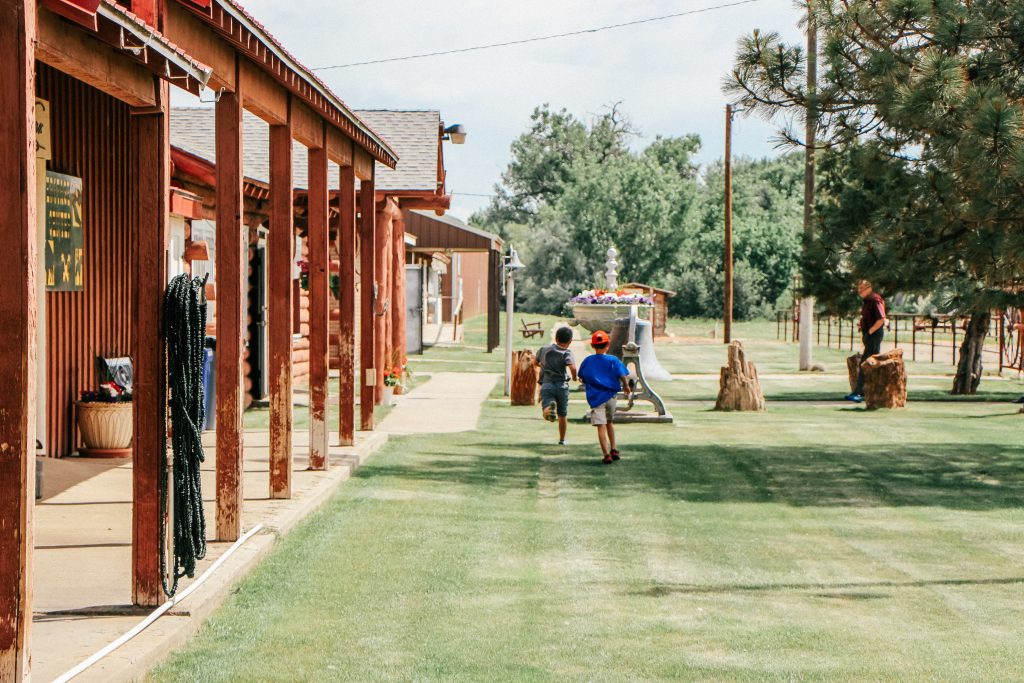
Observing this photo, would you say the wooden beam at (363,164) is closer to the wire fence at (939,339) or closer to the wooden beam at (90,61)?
the wooden beam at (90,61)

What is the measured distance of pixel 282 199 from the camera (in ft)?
29.3

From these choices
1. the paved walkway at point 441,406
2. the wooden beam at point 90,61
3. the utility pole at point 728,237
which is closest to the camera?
the wooden beam at point 90,61

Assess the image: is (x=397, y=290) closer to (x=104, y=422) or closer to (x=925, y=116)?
(x=104, y=422)

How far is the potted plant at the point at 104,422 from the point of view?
11.2m

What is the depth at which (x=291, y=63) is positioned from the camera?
323 inches

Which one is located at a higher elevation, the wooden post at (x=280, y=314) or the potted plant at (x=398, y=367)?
the wooden post at (x=280, y=314)

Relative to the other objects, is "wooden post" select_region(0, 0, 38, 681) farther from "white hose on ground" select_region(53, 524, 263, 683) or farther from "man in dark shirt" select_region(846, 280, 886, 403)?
"man in dark shirt" select_region(846, 280, 886, 403)

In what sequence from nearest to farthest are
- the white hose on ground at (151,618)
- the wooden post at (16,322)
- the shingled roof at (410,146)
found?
1. the wooden post at (16,322)
2. the white hose on ground at (151,618)
3. the shingled roof at (410,146)

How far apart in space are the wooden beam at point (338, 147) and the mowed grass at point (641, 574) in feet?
8.54

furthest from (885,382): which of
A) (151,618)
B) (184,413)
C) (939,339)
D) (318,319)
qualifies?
(939,339)

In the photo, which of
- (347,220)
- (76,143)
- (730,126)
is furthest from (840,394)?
(730,126)

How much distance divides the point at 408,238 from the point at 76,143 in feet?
52.4

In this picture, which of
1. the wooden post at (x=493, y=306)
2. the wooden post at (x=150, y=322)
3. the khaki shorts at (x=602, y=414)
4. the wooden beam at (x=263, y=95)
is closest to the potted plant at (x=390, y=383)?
the khaki shorts at (x=602, y=414)

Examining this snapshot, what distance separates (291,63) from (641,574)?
145 inches
